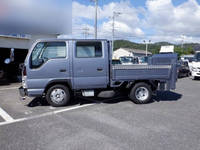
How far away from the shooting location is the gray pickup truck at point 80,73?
204 inches

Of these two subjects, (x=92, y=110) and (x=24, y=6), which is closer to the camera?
(x=92, y=110)

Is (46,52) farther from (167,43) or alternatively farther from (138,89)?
(167,43)

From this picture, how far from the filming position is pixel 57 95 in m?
5.49

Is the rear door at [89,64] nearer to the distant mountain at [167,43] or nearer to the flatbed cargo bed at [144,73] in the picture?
the flatbed cargo bed at [144,73]

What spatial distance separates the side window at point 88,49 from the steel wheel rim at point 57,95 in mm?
1299

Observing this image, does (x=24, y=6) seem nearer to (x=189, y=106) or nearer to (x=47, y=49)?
(x=47, y=49)

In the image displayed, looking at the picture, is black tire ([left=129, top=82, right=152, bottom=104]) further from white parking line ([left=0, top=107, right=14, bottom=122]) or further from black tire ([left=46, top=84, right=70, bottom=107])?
white parking line ([left=0, top=107, right=14, bottom=122])

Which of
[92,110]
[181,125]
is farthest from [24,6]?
[181,125]

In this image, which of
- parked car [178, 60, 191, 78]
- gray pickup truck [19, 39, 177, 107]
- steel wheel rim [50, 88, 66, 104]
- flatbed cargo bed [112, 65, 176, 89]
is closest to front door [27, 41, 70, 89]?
gray pickup truck [19, 39, 177, 107]

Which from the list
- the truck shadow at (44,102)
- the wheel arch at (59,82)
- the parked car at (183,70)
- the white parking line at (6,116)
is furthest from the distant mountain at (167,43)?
the white parking line at (6,116)

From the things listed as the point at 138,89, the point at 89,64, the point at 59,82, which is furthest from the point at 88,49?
the point at 138,89

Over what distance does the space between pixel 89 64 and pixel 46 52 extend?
140 cm

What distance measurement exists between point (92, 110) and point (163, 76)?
2.73 m

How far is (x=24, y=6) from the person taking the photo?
812 cm
